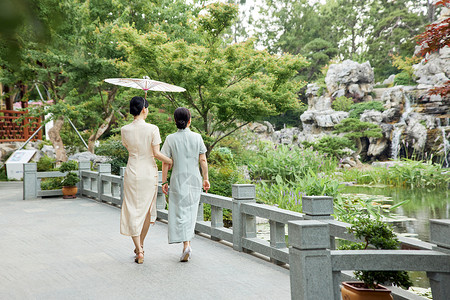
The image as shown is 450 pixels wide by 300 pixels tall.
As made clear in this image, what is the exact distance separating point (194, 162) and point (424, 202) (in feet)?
26.1

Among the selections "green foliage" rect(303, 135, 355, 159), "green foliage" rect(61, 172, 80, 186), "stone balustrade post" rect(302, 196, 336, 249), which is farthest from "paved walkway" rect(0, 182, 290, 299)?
"green foliage" rect(303, 135, 355, 159)

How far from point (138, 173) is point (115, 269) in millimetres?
1092

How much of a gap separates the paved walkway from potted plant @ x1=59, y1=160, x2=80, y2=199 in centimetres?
349

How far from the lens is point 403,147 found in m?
20.8

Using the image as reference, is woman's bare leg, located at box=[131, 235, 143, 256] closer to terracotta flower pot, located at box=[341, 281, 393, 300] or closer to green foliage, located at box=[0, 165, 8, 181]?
terracotta flower pot, located at box=[341, 281, 393, 300]

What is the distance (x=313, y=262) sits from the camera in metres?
2.50

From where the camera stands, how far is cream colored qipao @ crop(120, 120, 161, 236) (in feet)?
15.9

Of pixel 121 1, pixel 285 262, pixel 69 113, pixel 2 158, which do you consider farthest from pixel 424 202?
pixel 2 158

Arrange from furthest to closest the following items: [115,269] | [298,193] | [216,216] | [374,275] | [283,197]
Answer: [283,197]
[298,193]
[216,216]
[115,269]
[374,275]

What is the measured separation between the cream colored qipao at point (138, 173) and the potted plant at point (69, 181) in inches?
250

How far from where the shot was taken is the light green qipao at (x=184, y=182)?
4840mm

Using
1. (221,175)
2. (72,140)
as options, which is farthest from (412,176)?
(72,140)

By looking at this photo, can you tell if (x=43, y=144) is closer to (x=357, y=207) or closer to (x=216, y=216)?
(x=357, y=207)

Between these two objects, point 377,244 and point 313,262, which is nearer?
point 313,262
